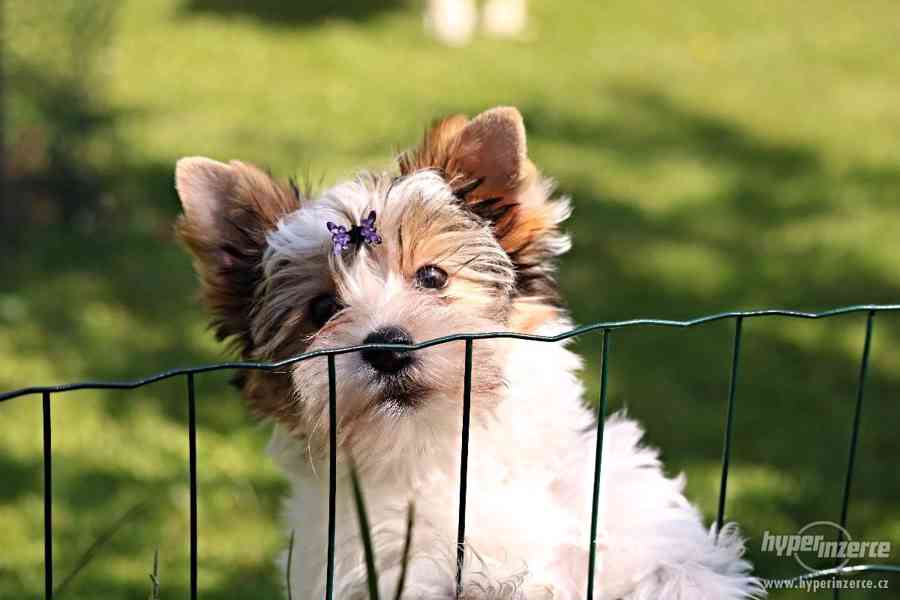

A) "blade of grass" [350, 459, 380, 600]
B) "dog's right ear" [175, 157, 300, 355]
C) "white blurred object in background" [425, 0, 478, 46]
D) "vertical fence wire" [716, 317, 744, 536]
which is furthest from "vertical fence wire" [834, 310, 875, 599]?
"white blurred object in background" [425, 0, 478, 46]

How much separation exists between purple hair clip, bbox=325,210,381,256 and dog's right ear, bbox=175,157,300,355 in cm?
32

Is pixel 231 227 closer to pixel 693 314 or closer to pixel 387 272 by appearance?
pixel 387 272

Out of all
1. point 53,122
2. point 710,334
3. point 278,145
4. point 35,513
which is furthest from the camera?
point 278,145

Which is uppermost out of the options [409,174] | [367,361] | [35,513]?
[409,174]

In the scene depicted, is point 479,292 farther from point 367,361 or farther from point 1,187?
point 1,187

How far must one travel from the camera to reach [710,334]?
6680 mm

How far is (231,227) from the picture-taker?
3.29 meters

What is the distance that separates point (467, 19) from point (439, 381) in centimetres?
1032

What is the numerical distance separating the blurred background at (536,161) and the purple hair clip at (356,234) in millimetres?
723

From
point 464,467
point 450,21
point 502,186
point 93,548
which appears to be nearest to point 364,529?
point 464,467

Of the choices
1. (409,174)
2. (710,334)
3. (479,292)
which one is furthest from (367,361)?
(710,334)

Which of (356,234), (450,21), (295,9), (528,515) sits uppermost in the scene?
(295,9)

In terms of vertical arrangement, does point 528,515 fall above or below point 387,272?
below

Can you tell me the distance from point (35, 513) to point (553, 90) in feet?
22.6
